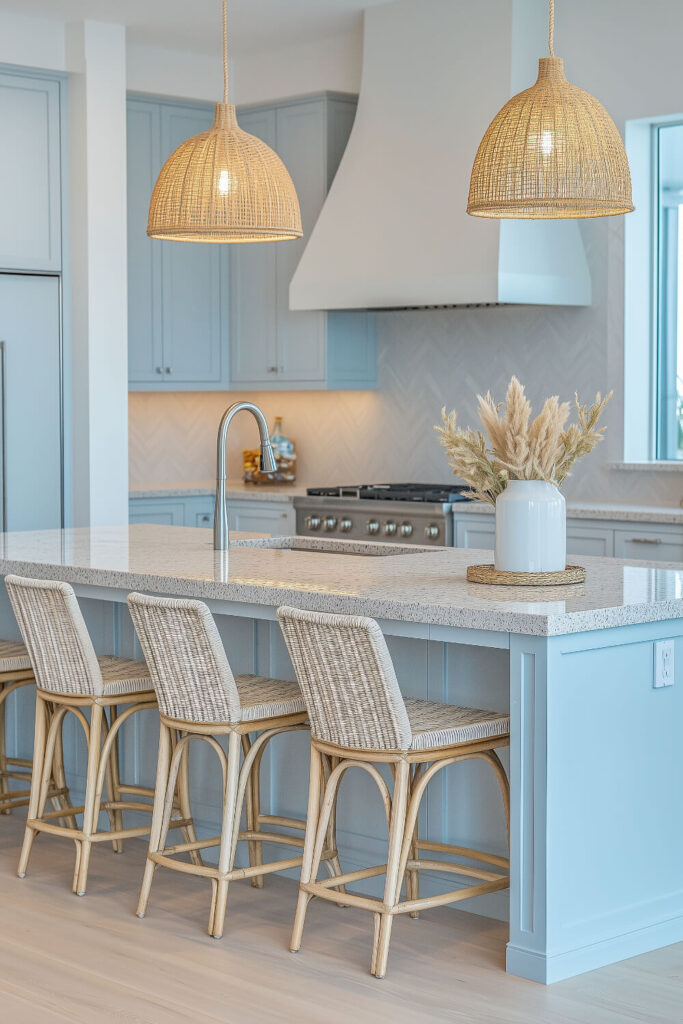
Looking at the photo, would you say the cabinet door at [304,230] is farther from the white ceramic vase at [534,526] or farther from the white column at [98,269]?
A: the white ceramic vase at [534,526]

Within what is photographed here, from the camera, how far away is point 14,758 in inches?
186

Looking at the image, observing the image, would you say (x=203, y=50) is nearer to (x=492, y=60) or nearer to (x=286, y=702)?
(x=492, y=60)

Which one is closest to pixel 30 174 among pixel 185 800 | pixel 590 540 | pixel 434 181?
pixel 434 181

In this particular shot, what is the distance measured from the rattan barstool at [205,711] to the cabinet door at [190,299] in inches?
144

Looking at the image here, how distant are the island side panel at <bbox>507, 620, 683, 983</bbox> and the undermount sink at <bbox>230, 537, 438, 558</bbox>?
1.37m

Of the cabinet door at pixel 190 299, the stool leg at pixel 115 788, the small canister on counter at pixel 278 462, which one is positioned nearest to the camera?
the stool leg at pixel 115 788

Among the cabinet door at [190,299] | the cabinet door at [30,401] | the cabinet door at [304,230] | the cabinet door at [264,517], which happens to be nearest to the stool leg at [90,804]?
the cabinet door at [30,401]

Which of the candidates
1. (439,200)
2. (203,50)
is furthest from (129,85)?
(439,200)

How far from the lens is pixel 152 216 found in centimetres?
Result: 397

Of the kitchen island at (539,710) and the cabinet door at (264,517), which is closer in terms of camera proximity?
the kitchen island at (539,710)

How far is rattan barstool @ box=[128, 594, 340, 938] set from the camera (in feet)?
11.2

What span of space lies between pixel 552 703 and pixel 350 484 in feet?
13.8

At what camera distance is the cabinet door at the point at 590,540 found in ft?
17.8

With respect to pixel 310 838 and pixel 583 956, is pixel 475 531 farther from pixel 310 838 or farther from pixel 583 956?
pixel 583 956
